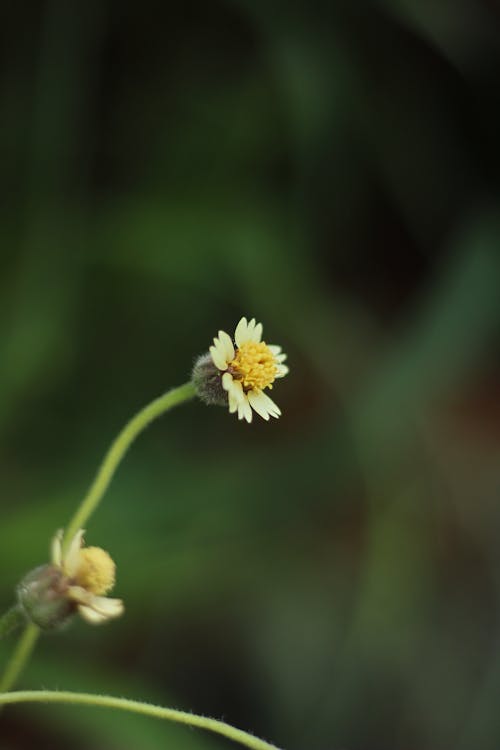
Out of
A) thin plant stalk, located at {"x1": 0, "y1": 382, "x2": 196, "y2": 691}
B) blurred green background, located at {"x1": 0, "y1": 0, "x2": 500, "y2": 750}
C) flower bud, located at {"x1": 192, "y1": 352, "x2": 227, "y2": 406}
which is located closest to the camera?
thin plant stalk, located at {"x1": 0, "y1": 382, "x2": 196, "y2": 691}

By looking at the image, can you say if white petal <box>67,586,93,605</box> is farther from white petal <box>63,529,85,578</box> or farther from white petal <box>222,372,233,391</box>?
white petal <box>222,372,233,391</box>

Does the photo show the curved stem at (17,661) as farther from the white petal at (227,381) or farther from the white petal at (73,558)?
the white petal at (227,381)

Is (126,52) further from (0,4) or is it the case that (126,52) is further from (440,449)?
(440,449)

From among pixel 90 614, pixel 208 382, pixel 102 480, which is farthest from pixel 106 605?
pixel 208 382

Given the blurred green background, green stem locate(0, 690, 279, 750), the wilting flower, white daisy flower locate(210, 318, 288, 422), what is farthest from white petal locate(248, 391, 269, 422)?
the blurred green background

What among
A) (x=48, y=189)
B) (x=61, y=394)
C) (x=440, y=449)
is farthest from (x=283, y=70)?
(x=440, y=449)

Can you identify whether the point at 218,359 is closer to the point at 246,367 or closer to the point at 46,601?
the point at 246,367
